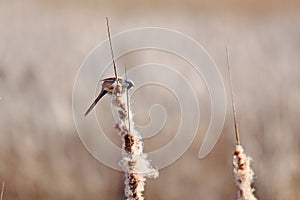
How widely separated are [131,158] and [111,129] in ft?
8.24

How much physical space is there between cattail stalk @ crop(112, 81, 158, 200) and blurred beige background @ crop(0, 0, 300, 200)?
228 centimetres

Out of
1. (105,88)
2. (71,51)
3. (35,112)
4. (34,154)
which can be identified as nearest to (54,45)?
(71,51)

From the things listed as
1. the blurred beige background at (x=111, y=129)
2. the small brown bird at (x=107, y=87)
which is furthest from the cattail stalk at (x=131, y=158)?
the blurred beige background at (x=111, y=129)

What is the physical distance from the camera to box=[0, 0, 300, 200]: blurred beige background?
10.1 feet

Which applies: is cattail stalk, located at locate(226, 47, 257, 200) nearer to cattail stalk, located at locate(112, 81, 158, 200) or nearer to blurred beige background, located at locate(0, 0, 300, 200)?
cattail stalk, located at locate(112, 81, 158, 200)

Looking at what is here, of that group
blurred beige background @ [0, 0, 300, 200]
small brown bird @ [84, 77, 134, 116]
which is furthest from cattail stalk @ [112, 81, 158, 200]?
Result: blurred beige background @ [0, 0, 300, 200]

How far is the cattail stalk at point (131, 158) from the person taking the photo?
1.97 ft

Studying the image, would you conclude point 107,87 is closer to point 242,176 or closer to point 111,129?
point 242,176

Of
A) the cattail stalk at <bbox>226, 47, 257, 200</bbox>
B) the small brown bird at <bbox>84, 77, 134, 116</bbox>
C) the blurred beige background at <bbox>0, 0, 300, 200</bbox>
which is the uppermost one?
the blurred beige background at <bbox>0, 0, 300, 200</bbox>

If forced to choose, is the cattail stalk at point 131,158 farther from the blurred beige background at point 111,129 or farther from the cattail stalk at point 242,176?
the blurred beige background at point 111,129

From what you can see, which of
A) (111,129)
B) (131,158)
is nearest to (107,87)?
(131,158)

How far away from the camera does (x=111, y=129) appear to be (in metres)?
3.11

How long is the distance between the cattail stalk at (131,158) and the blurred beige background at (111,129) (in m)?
2.28

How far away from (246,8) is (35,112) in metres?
1.82
